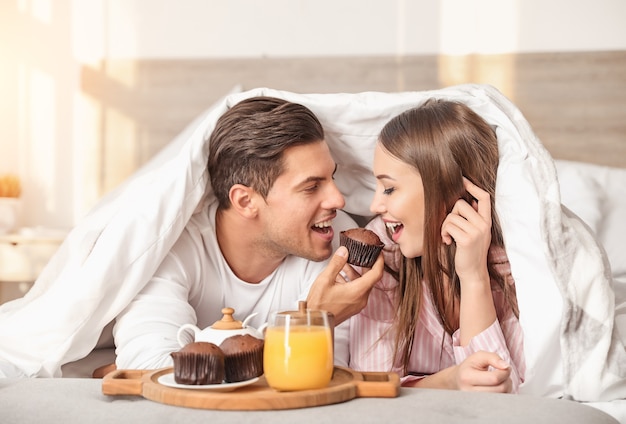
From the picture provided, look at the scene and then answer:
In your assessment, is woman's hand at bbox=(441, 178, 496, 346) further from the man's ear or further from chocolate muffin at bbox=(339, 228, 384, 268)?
the man's ear

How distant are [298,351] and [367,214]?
46.8 inches

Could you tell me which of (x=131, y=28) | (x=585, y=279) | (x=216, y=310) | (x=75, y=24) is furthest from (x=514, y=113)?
(x=75, y=24)

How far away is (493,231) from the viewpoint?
6.46ft

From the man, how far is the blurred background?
144 cm

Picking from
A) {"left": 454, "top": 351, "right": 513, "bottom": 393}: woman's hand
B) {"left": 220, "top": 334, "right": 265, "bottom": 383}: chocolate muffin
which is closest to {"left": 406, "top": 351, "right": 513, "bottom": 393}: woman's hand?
{"left": 454, "top": 351, "right": 513, "bottom": 393}: woman's hand

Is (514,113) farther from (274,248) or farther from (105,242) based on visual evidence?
(105,242)

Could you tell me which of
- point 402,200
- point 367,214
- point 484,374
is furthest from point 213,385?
point 367,214

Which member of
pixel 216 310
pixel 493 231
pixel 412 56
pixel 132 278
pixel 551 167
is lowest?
pixel 216 310

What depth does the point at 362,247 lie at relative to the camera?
1.94 m

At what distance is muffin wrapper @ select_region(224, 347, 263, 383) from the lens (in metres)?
1.33

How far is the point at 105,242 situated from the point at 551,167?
3.67ft

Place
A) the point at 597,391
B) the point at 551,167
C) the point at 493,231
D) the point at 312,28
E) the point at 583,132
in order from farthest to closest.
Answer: the point at 312,28 → the point at 583,132 → the point at 493,231 → the point at 551,167 → the point at 597,391

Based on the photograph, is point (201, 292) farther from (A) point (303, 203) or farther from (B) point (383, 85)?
(B) point (383, 85)

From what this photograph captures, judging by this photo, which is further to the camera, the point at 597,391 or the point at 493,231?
the point at 493,231
